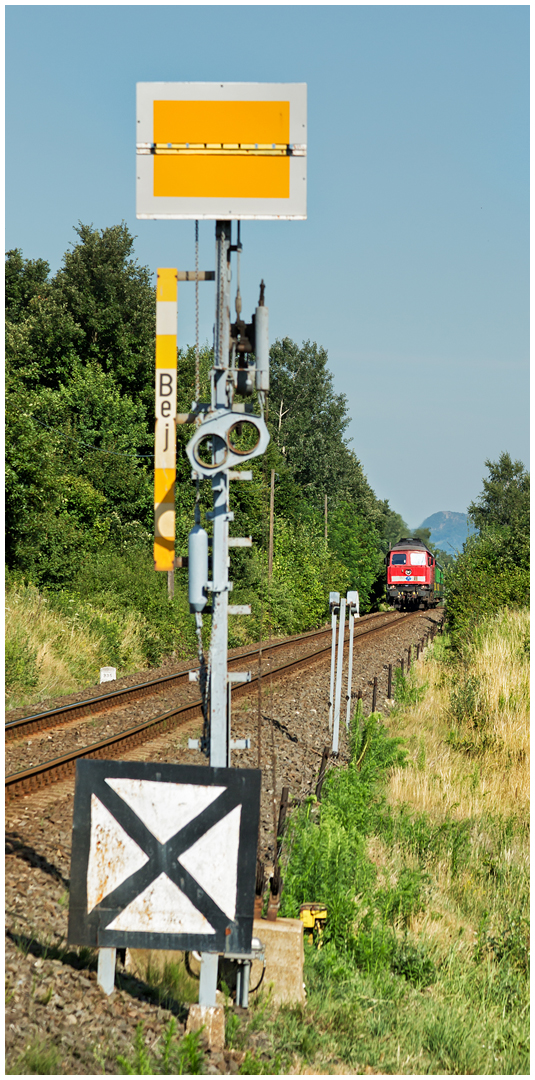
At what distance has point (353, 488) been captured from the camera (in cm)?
7606

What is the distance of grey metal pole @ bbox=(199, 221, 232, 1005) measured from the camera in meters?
4.69

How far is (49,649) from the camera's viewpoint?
55.6 ft

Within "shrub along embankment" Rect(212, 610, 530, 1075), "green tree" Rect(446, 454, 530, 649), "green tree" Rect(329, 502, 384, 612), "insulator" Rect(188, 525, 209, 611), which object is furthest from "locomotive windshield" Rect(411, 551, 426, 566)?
"insulator" Rect(188, 525, 209, 611)

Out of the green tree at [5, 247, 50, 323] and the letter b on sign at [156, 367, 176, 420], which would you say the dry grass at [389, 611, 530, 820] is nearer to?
the letter b on sign at [156, 367, 176, 420]

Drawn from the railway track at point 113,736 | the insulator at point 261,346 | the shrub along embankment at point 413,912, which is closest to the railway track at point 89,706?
the railway track at point 113,736

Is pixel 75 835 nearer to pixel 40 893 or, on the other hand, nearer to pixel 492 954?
pixel 40 893

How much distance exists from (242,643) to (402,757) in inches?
615

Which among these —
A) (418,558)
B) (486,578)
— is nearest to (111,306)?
(418,558)

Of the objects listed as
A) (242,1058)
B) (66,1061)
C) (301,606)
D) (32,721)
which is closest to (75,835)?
(66,1061)

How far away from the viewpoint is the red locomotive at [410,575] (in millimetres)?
45469

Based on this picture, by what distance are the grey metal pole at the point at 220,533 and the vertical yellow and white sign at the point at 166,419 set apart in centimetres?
28

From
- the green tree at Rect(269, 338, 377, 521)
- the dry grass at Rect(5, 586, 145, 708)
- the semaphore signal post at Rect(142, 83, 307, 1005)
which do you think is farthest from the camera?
the green tree at Rect(269, 338, 377, 521)

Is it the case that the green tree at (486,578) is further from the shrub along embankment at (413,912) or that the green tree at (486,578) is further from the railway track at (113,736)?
the shrub along embankment at (413,912)

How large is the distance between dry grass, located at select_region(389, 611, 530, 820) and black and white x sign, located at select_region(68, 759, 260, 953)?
5640 mm
